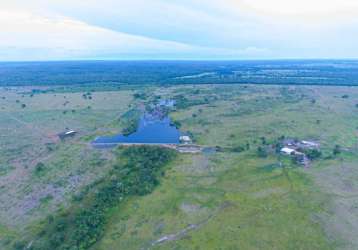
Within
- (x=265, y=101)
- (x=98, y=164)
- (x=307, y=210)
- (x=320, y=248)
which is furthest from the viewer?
(x=265, y=101)

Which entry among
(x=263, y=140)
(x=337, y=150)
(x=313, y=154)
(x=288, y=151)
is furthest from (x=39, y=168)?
(x=337, y=150)

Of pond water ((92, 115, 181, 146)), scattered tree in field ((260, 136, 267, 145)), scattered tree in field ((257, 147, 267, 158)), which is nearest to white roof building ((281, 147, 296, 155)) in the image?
scattered tree in field ((257, 147, 267, 158))

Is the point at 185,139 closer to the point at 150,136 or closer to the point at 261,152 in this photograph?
the point at 150,136

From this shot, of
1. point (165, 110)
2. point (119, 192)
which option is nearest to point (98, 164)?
point (119, 192)

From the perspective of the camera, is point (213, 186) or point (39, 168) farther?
point (39, 168)

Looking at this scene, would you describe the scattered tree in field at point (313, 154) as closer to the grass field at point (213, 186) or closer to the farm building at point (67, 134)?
the grass field at point (213, 186)

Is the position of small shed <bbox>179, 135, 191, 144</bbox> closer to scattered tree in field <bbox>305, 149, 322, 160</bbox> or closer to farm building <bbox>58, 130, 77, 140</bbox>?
scattered tree in field <bbox>305, 149, 322, 160</bbox>

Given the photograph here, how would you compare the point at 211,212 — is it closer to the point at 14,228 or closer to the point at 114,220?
the point at 114,220
